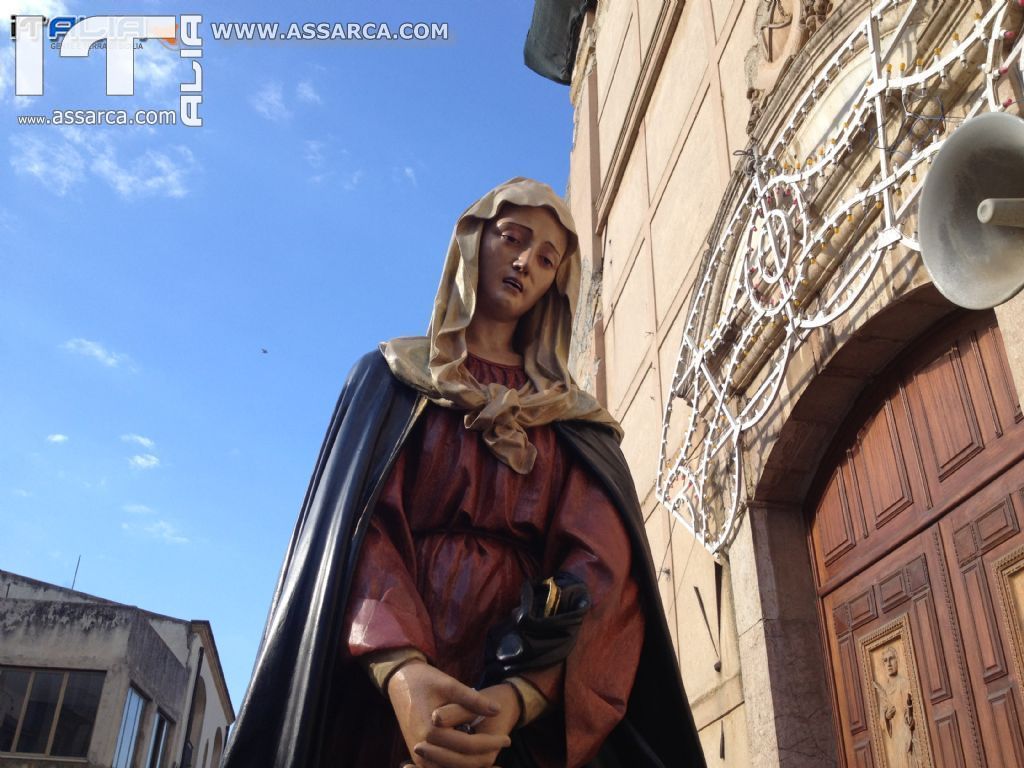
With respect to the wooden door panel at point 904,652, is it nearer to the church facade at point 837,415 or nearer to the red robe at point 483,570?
the church facade at point 837,415

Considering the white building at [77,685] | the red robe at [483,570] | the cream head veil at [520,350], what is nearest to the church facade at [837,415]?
the cream head veil at [520,350]

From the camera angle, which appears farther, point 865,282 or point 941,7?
point 865,282

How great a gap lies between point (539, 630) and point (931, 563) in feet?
9.26

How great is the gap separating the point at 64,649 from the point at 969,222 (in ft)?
64.8

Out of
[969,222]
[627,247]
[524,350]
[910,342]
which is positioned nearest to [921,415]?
[910,342]

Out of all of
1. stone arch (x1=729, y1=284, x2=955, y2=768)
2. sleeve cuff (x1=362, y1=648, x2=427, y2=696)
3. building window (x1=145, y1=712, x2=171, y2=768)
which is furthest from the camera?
building window (x1=145, y1=712, x2=171, y2=768)

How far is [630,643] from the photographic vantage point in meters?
1.69

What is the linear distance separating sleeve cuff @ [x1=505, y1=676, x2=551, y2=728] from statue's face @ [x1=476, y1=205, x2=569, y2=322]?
85 cm

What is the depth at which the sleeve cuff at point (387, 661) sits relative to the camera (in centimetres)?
148

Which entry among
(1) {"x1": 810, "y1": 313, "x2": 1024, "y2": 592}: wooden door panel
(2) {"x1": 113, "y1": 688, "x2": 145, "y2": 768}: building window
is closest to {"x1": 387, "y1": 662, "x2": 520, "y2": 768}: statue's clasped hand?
(1) {"x1": 810, "y1": 313, "x2": 1024, "y2": 592}: wooden door panel

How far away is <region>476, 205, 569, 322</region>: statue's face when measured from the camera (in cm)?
203

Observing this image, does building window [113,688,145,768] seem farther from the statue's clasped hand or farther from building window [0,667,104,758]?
the statue's clasped hand

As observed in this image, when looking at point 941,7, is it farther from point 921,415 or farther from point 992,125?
point 992,125

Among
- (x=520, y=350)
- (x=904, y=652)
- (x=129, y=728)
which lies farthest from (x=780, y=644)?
(x=129, y=728)
